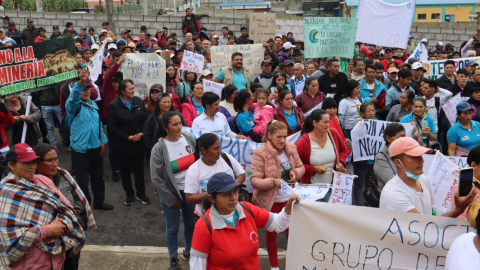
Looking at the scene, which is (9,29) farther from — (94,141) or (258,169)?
(258,169)

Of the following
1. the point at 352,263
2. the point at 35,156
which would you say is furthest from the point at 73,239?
the point at 352,263

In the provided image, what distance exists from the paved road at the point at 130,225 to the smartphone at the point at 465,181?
2753mm

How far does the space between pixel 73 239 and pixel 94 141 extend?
9.52 feet

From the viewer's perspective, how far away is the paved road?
6.12m

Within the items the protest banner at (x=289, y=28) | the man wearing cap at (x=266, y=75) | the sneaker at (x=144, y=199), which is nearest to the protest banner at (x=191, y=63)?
the man wearing cap at (x=266, y=75)

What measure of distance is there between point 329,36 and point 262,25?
3446 millimetres

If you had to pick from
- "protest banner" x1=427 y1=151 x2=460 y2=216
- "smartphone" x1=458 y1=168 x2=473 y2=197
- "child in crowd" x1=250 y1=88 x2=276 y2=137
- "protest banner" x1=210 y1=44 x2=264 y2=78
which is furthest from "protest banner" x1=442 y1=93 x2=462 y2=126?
"protest banner" x1=210 y1=44 x2=264 y2=78

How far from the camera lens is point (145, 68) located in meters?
8.73

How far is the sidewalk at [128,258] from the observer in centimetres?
539

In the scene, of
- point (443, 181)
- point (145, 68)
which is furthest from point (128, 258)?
point (145, 68)

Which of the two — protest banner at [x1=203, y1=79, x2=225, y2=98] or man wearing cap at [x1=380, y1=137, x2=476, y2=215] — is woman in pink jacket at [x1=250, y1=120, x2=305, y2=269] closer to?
man wearing cap at [x1=380, y1=137, x2=476, y2=215]

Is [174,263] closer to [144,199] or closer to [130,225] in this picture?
[130,225]

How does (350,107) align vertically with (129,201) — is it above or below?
above

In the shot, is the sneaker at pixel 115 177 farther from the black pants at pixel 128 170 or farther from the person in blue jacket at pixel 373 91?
the person in blue jacket at pixel 373 91
